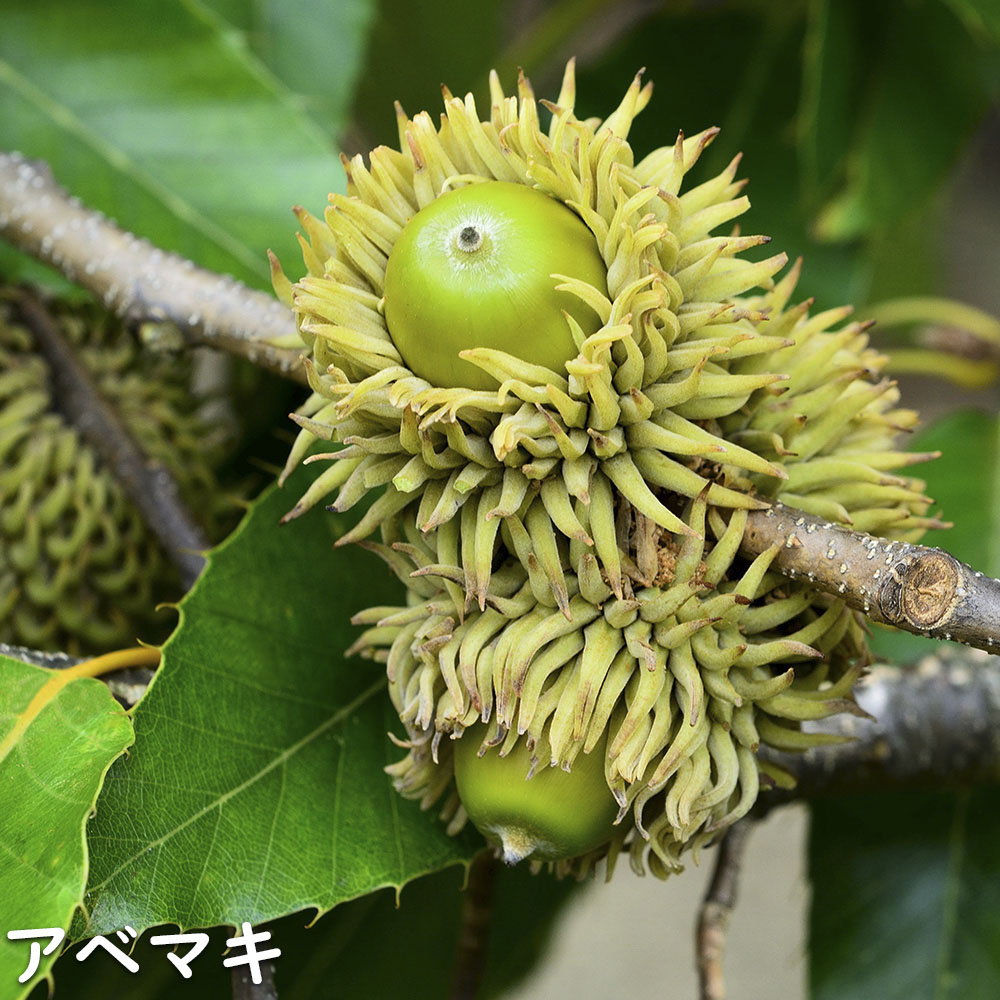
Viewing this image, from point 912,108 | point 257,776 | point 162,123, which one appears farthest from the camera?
point 912,108

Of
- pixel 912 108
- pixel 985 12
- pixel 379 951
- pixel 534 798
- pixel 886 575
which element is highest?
pixel 912 108

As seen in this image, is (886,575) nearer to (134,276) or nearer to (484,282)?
(484,282)

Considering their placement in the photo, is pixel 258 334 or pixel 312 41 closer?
pixel 258 334

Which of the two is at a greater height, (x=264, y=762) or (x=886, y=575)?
(x=886, y=575)

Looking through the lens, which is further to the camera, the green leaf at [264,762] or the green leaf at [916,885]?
the green leaf at [916,885]

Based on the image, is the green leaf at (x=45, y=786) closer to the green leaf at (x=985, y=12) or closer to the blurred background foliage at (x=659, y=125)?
the blurred background foliage at (x=659, y=125)

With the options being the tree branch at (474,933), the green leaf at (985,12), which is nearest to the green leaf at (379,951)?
the tree branch at (474,933)

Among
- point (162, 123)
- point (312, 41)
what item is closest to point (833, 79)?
point (312, 41)
